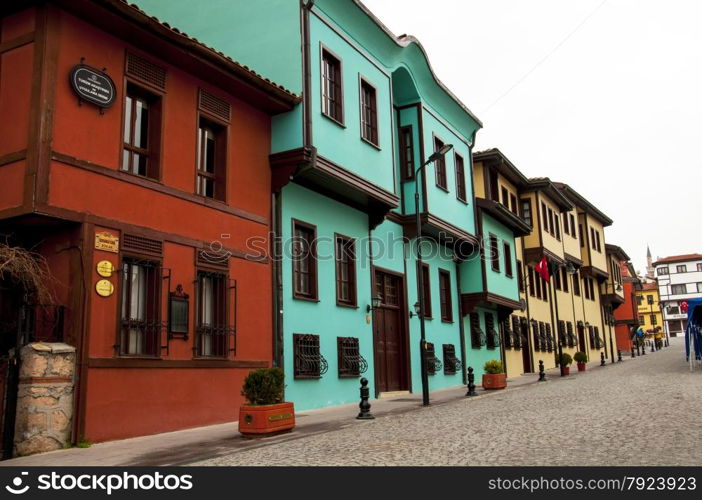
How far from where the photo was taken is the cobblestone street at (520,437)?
7.53 metres

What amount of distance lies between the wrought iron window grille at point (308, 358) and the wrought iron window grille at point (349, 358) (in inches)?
27.6

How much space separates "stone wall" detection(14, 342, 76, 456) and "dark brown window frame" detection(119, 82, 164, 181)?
3468mm

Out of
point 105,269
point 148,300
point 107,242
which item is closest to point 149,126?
point 107,242

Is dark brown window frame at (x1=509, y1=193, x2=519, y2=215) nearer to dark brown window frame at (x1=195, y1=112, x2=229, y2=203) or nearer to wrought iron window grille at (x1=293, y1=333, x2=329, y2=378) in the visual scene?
wrought iron window grille at (x1=293, y1=333, x2=329, y2=378)

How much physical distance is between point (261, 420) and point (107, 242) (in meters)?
3.66

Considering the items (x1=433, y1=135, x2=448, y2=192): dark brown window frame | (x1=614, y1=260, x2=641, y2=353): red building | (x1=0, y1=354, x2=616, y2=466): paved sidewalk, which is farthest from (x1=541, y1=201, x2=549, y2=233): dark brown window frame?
(x1=614, y1=260, x2=641, y2=353): red building

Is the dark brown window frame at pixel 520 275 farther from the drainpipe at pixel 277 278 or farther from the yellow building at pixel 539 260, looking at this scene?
the drainpipe at pixel 277 278

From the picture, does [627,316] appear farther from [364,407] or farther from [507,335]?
[364,407]

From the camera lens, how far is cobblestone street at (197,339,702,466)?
7.53 metres

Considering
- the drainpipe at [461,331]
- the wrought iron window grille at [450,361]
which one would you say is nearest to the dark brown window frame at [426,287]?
the wrought iron window grille at [450,361]

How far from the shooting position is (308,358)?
15086mm
